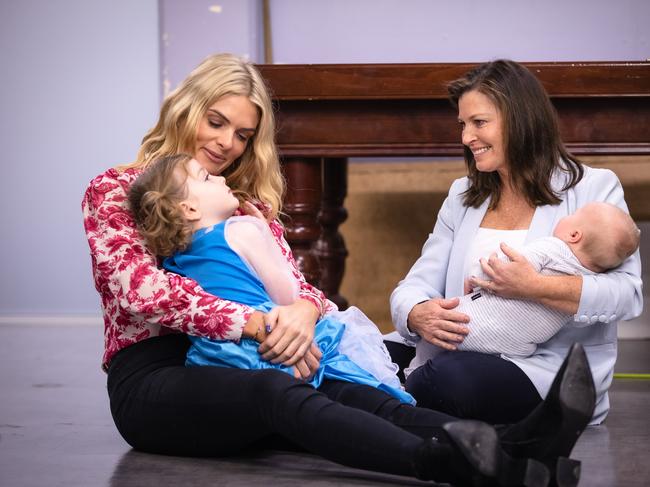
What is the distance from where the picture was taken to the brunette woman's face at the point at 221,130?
87.4 inches

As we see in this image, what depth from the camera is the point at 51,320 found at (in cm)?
511

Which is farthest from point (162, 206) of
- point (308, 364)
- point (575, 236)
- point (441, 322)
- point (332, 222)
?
point (332, 222)

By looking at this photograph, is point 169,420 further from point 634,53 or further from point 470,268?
point 634,53

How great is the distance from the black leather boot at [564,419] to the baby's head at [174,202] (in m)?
0.82

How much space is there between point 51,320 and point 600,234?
145 inches

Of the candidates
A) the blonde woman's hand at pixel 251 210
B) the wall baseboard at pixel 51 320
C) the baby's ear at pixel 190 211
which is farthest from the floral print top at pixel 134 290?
the wall baseboard at pixel 51 320

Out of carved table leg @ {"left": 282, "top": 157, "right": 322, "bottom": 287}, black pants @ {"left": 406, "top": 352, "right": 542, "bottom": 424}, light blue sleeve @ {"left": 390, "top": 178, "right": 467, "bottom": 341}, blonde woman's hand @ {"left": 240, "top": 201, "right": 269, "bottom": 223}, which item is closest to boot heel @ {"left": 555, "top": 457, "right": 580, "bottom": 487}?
black pants @ {"left": 406, "top": 352, "right": 542, "bottom": 424}

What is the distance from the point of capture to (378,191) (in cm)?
467

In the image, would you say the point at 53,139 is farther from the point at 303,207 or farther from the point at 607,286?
the point at 607,286

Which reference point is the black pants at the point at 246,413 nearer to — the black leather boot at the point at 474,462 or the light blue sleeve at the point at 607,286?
the black leather boot at the point at 474,462

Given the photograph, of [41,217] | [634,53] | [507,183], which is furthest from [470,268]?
[41,217]

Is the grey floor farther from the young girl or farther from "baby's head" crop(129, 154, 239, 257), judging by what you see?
"baby's head" crop(129, 154, 239, 257)

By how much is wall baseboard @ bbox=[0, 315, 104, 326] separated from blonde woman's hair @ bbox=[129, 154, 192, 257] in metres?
3.22

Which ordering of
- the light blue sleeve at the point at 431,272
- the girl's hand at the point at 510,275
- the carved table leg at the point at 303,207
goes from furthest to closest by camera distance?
the carved table leg at the point at 303,207 → the light blue sleeve at the point at 431,272 → the girl's hand at the point at 510,275
